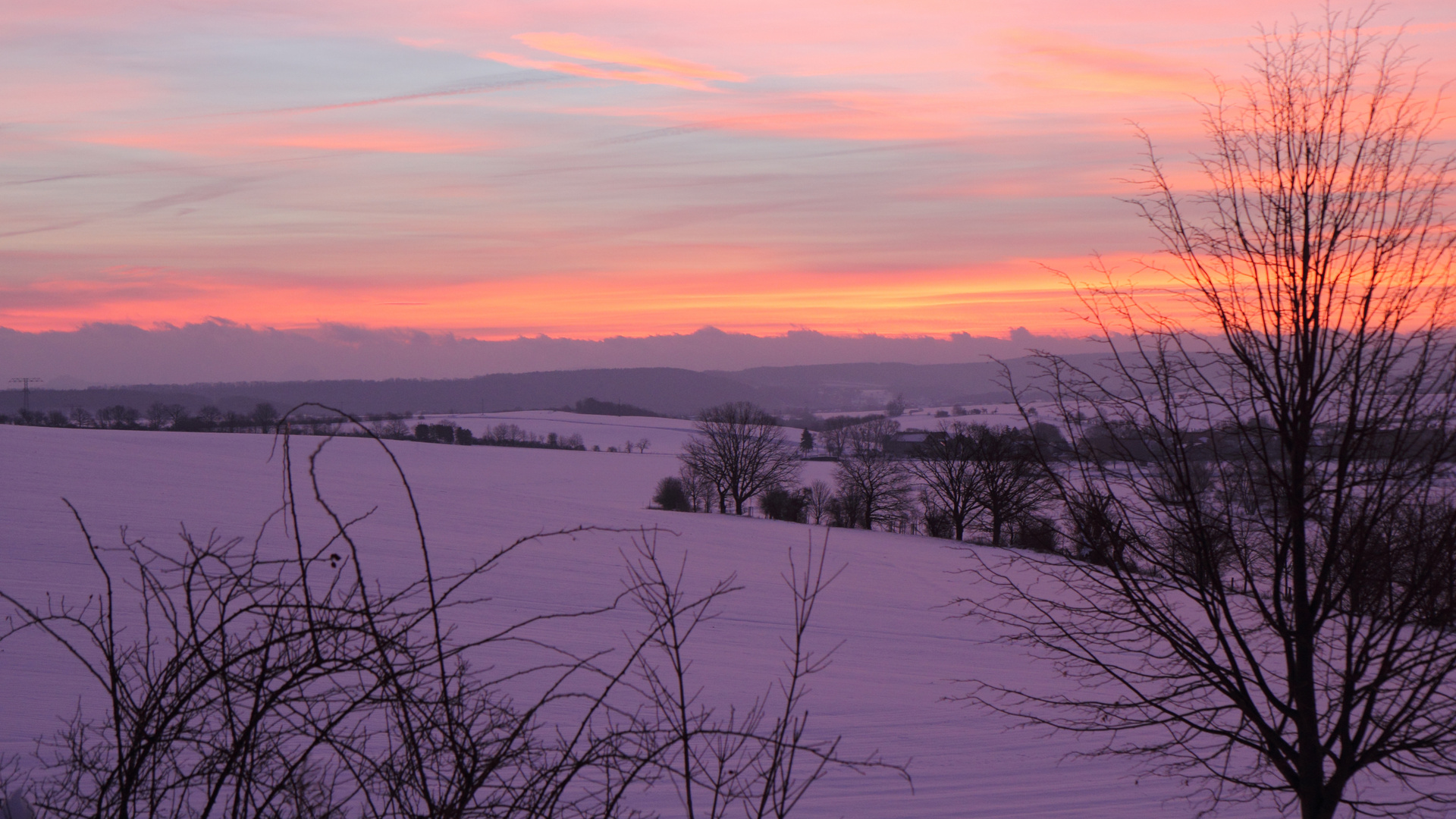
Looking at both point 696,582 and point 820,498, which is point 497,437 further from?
point 696,582

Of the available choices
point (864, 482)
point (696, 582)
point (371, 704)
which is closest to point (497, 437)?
point (864, 482)

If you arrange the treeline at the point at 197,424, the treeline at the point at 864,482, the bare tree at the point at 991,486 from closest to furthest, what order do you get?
the bare tree at the point at 991,486
the treeline at the point at 864,482
the treeline at the point at 197,424

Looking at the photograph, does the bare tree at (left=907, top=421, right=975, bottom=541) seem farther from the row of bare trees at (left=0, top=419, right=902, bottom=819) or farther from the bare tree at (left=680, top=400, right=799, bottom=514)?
the row of bare trees at (left=0, top=419, right=902, bottom=819)

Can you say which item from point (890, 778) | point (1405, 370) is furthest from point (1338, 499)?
point (890, 778)

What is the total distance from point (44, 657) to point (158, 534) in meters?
13.5

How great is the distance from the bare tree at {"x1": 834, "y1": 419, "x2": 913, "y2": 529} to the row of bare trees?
718 inches

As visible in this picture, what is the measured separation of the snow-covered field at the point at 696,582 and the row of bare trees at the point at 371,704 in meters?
0.66

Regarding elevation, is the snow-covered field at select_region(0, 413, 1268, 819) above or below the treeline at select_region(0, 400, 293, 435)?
below

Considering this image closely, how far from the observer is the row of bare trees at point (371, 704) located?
7.70ft

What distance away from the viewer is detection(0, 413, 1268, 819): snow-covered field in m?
11.8

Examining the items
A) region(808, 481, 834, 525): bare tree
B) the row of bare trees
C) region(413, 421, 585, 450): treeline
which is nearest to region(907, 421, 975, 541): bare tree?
region(808, 481, 834, 525): bare tree

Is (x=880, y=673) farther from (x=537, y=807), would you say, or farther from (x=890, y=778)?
(x=537, y=807)

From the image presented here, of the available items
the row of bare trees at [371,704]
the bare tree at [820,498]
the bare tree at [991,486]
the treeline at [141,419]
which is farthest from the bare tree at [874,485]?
the treeline at [141,419]

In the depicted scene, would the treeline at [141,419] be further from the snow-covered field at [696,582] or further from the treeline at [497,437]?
the treeline at [497,437]
